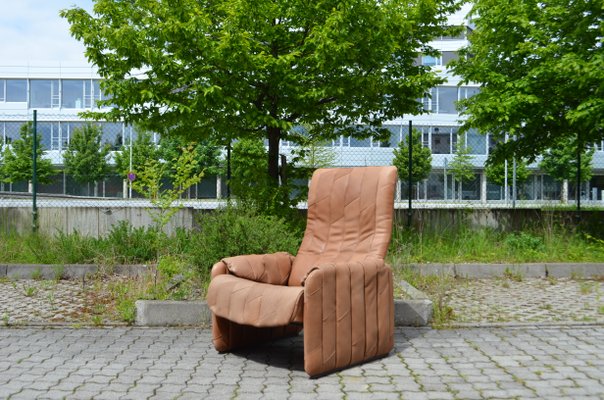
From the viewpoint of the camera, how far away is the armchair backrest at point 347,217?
5336 millimetres

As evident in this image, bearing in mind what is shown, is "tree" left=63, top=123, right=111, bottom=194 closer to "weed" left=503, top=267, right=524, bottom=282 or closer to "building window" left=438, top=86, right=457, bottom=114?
"weed" left=503, top=267, right=524, bottom=282

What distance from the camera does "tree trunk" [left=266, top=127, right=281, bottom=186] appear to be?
10.8 m

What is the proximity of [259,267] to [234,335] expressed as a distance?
63 cm

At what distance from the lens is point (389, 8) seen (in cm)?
972

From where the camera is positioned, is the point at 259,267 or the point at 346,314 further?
the point at 259,267

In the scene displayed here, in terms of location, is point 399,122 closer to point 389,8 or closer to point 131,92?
point 389,8

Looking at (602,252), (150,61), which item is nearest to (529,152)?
(602,252)

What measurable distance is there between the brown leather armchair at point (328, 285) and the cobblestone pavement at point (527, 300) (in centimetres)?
163

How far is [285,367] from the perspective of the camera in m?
4.84

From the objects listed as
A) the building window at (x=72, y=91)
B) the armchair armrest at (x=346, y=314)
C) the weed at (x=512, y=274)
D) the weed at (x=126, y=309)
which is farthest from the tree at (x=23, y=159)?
the building window at (x=72, y=91)

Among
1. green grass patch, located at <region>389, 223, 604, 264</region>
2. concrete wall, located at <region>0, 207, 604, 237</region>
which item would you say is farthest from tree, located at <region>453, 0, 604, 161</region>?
green grass patch, located at <region>389, 223, 604, 264</region>

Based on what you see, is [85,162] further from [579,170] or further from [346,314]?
[346,314]

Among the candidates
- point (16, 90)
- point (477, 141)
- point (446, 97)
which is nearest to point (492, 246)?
point (477, 141)

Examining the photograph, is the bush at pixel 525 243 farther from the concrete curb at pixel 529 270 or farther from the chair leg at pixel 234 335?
the chair leg at pixel 234 335
